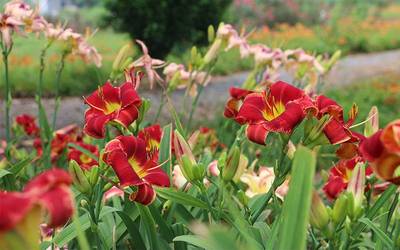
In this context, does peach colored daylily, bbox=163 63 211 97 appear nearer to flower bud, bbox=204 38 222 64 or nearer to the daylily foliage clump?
flower bud, bbox=204 38 222 64

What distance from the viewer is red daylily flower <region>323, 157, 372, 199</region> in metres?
1.45

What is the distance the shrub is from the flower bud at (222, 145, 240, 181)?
5.42 metres

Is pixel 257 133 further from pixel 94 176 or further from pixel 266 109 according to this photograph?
pixel 94 176

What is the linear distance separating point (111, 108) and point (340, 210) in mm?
493

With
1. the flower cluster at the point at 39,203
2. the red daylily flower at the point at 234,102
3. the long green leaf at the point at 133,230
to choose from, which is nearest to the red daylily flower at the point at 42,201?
the flower cluster at the point at 39,203

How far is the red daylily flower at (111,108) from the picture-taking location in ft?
4.30

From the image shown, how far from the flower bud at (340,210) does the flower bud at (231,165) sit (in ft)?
0.70

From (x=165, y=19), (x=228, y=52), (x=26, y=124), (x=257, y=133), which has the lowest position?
(x=228, y=52)

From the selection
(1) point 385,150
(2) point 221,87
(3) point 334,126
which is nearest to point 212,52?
(3) point 334,126

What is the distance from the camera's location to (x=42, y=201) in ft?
2.11

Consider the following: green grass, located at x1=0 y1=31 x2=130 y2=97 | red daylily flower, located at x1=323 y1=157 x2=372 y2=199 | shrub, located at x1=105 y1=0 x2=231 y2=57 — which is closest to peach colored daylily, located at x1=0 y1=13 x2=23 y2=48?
red daylily flower, located at x1=323 y1=157 x2=372 y2=199

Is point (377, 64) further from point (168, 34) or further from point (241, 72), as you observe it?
point (168, 34)

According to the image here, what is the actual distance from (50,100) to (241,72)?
10.1ft

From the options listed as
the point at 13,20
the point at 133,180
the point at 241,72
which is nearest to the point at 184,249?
the point at 133,180
